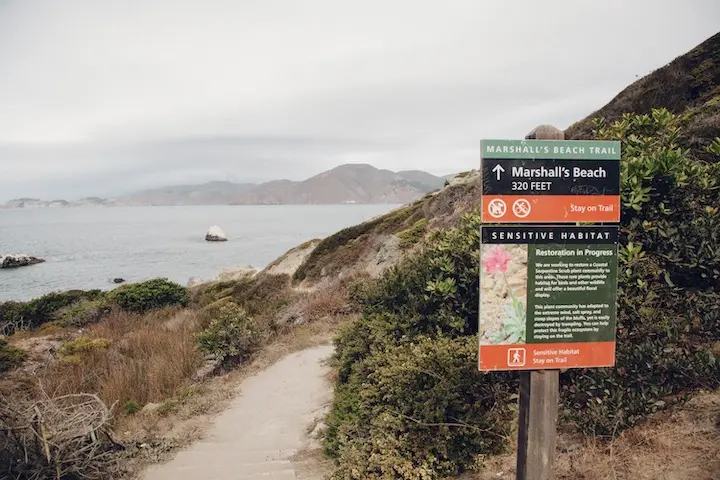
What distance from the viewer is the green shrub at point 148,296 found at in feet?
68.6

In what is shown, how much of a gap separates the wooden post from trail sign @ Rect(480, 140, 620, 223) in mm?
171

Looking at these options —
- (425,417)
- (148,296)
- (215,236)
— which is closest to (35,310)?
(148,296)

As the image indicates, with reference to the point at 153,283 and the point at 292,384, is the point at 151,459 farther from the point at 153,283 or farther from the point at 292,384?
the point at 153,283

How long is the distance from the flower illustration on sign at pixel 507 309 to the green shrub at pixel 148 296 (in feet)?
67.7

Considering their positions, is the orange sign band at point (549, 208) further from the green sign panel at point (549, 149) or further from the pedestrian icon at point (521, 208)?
the green sign panel at point (549, 149)

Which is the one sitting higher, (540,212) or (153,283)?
(540,212)

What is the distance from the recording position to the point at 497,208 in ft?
9.64

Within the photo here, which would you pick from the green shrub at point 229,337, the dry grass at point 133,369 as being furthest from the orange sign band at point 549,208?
the green shrub at point 229,337

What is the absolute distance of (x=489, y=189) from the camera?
292cm

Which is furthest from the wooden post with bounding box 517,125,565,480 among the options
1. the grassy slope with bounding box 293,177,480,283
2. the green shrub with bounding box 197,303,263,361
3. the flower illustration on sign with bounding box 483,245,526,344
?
the grassy slope with bounding box 293,177,480,283

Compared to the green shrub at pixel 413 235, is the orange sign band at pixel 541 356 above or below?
below

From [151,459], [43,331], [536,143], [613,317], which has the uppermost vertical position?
[536,143]

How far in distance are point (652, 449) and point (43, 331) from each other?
67.0 ft

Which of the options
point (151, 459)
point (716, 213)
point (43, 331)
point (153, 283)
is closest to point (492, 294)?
point (716, 213)
